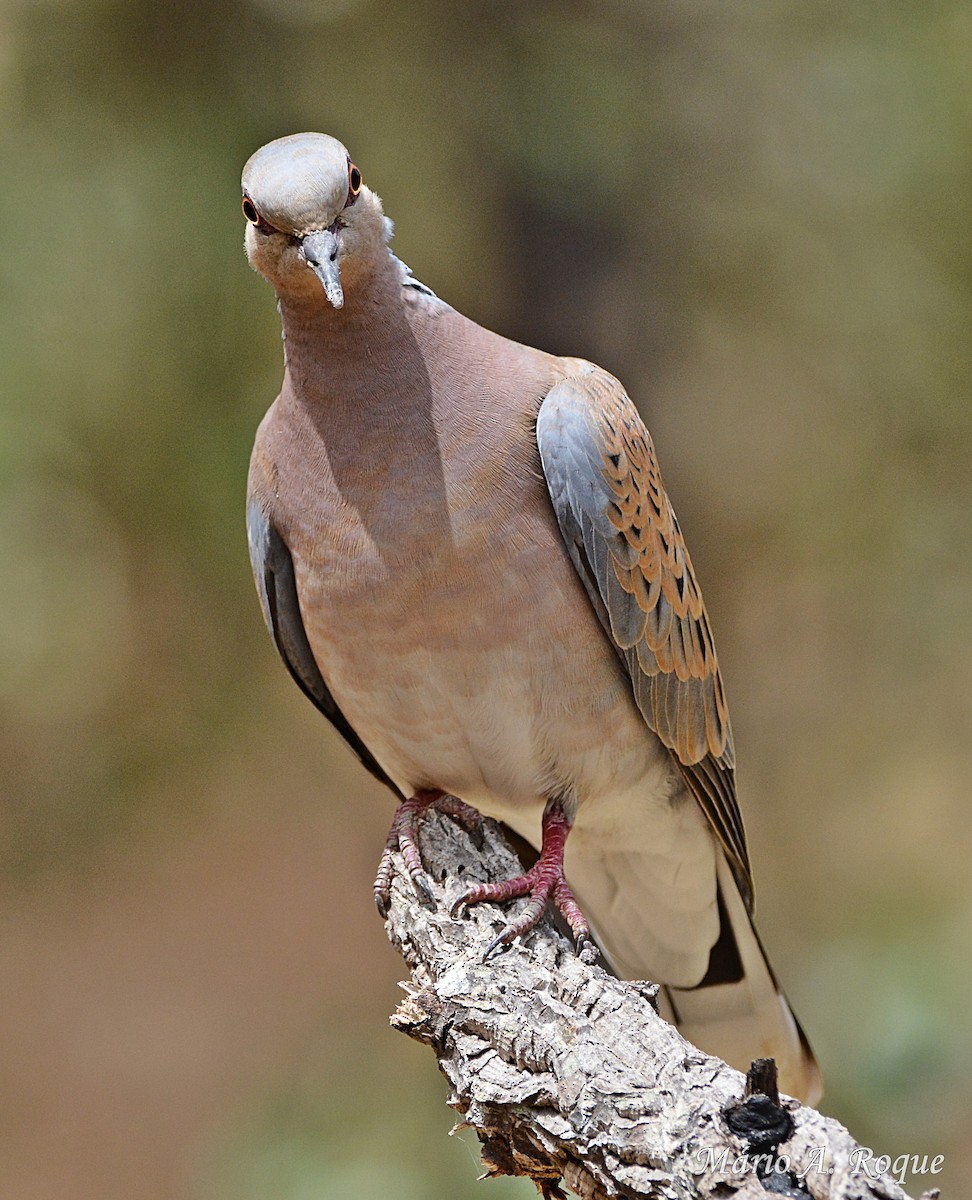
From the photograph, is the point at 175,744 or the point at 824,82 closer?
the point at 824,82

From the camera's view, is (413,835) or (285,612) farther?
(285,612)

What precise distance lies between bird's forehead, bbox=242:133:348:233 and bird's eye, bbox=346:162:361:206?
18 mm

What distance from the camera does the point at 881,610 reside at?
16.9ft

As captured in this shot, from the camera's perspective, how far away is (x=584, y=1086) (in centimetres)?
178

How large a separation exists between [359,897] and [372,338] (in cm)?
429

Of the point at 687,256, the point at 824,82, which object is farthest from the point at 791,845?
the point at 824,82

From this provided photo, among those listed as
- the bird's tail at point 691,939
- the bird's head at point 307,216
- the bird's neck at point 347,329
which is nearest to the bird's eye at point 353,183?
the bird's head at point 307,216

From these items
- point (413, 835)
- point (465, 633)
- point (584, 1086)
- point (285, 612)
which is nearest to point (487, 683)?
point (465, 633)

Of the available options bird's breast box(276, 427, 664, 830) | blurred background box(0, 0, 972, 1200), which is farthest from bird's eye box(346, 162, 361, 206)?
blurred background box(0, 0, 972, 1200)

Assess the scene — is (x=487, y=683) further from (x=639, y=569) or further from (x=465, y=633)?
(x=639, y=569)

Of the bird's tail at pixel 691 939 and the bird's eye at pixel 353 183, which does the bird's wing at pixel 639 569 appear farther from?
the bird's eye at pixel 353 183

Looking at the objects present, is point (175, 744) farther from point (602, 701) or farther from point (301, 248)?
point (301, 248)

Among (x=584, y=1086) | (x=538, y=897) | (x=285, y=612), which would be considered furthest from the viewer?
(x=285, y=612)

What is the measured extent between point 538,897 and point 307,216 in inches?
49.7
